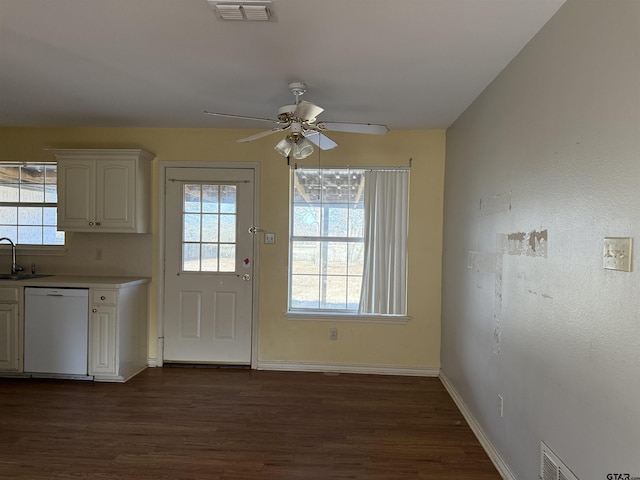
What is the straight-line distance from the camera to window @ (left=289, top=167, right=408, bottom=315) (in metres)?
3.88

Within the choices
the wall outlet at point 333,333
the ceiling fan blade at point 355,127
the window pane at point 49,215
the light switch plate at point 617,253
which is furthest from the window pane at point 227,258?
the light switch plate at point 617,253

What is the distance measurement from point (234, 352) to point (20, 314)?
6.45ft

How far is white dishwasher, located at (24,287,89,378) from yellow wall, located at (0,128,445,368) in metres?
0.56

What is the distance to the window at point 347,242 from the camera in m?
3.88

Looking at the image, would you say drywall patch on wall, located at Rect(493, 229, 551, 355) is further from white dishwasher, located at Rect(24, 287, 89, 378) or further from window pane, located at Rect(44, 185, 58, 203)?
window pane, located at Rect(44, 185, 58, 203)

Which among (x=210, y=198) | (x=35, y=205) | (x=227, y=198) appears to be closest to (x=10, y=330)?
(x=35, y=205)

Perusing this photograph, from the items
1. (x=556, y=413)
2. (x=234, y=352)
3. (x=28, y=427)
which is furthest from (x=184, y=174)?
(x=556, y=413)

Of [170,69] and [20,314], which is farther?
[20,314]

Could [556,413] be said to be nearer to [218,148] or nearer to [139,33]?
[139,33]

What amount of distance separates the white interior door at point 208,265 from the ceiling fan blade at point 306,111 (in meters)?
1.80

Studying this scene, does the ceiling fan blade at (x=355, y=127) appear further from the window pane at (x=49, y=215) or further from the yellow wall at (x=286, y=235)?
the window pane at (x=49, y=215)

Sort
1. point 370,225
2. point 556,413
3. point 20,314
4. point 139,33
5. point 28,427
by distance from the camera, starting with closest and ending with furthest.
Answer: point 556,413, point 139,33, point 28,427, point 20,314, point 370,225

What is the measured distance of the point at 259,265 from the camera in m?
3.97

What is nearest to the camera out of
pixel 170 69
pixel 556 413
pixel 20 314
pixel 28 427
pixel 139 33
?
pixel 556 413
